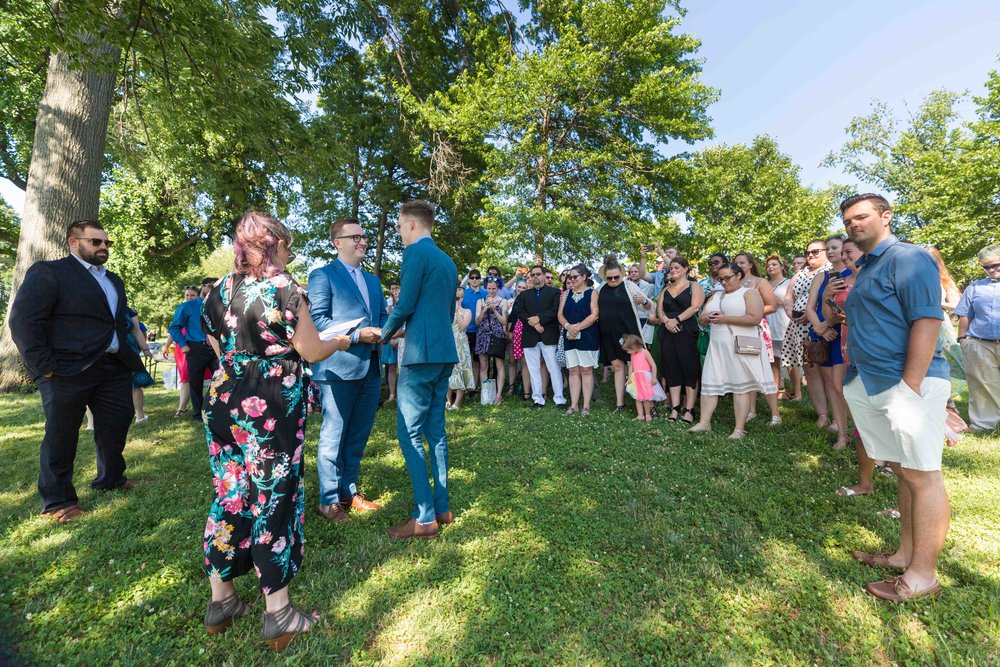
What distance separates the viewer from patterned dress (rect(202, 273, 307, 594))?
7.32 ft

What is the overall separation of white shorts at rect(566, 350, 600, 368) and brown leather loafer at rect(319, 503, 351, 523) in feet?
14.4

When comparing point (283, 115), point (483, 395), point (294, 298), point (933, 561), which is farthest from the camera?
point (483, 395)

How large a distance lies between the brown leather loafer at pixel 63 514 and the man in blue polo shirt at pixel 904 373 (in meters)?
5.74

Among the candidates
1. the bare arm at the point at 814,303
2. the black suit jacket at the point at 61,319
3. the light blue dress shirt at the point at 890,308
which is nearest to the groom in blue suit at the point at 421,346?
the light blue dress shirt at the point at 890,308

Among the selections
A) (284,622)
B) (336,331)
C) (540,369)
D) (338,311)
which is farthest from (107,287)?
(540,369)

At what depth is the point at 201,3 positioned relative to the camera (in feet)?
15.4

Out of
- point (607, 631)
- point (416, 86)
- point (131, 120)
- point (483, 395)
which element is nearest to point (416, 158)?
point (416, 86)

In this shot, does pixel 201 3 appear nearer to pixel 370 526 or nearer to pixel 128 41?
pixel 128 41

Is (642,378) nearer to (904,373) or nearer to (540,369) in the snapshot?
(540,369)

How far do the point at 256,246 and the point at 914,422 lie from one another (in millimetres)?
3638

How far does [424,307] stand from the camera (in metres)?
3.21

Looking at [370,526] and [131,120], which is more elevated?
[131,120]

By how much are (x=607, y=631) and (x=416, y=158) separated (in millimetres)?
17226

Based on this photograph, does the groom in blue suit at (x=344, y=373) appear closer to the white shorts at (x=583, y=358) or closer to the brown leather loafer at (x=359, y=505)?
the brown leather loafer at (x=359, y=505)
